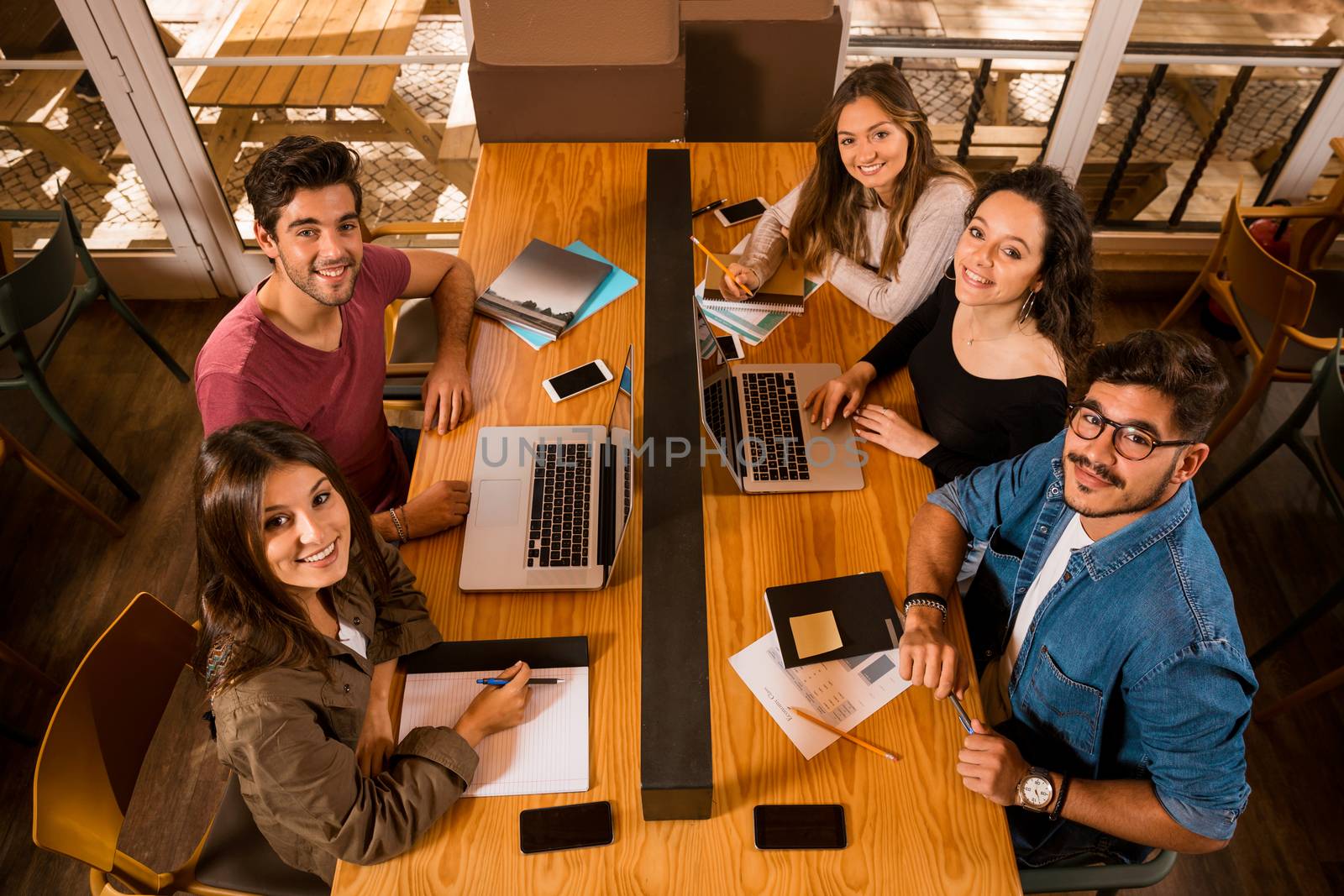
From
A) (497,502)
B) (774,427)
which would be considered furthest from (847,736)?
(497,502)

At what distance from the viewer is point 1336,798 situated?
2197 mm

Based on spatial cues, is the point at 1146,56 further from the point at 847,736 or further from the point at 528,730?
the point at 528,730

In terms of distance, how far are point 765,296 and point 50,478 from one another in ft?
6.58

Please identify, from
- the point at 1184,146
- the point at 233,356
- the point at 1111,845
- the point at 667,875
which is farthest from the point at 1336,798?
the point at 233,356

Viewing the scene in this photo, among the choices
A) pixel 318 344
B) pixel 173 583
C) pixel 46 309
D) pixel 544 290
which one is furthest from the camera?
pixel 173 583

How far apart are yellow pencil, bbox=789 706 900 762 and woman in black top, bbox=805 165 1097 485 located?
60cm

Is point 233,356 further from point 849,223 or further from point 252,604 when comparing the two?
point 849,223

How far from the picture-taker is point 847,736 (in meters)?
1.44

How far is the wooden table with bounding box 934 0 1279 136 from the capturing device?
2.84 meters

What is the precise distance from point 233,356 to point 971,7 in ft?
8.54

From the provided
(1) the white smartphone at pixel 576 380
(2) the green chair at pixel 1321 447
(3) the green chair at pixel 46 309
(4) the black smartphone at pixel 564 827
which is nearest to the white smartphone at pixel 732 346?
(1) the white smartphone at pixel 576 380

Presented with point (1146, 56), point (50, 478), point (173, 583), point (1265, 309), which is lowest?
point (173, 583)

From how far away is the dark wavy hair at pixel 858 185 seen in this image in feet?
6.37

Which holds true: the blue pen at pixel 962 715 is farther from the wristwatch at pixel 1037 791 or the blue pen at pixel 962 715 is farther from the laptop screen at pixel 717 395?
the laptop screen at pixel 717 395
